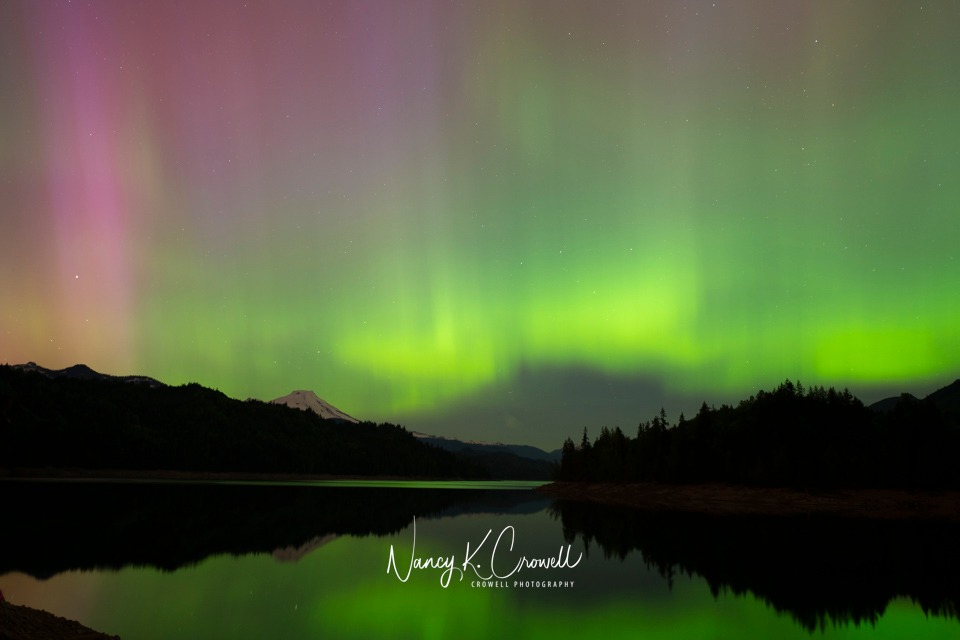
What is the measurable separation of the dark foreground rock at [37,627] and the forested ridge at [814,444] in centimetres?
9162

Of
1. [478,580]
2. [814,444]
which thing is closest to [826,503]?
[814,444]

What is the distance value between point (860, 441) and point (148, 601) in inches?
3872

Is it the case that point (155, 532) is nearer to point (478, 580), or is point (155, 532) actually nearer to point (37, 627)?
point (478, 580)

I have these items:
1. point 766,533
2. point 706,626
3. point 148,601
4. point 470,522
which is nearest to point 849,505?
point 766,533

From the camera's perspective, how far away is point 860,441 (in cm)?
9744

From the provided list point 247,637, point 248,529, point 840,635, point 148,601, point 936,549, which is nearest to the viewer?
point 247,637

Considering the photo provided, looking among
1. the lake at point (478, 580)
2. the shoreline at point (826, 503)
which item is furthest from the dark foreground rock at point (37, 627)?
the shoreline at point (826, 503)

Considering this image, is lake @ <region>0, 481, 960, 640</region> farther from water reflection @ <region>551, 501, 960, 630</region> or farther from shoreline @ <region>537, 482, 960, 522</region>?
shoreline @ <region>537, 482, 960, 522</region>

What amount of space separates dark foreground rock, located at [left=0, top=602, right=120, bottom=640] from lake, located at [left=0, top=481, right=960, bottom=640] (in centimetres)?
140

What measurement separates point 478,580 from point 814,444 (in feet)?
266

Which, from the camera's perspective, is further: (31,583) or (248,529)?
(248,529)

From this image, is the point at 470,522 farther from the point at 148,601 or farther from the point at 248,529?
the point at 148,601

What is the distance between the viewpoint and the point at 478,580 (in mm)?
30516

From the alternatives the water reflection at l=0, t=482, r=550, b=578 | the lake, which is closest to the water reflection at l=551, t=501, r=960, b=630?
the lake
